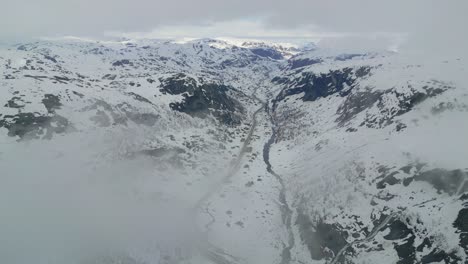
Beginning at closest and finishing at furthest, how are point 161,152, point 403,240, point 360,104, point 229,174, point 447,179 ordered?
1. point 403,240
2. point 447,179
3. point 229,174
4. point 161,152
5. point 360,104

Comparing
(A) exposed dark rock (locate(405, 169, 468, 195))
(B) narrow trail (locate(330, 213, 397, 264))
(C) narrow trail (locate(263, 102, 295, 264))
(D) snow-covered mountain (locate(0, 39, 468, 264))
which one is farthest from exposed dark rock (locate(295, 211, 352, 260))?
(A) exposed dark rock (locate(405, 169, 468, 195))

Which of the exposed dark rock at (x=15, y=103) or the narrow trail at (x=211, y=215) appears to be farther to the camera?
the exposed dark rock at (x=15, y=103)

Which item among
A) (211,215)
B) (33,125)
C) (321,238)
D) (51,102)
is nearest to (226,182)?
(211,215)

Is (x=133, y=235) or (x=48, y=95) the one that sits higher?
(x=48, y=95)

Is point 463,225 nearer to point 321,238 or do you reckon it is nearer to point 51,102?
point 321,238

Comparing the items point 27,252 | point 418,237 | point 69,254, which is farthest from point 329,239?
point 27,252

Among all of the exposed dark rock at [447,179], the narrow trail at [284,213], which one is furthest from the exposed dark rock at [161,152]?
the exposed dark rock at [447,179]

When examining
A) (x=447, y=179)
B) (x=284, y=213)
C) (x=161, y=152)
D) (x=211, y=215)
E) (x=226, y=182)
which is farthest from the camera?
(x=161, y=152)

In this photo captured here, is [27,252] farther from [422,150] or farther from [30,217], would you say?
[422,150]

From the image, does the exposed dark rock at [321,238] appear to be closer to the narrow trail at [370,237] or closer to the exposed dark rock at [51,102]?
the narrow trail at [370,237]
